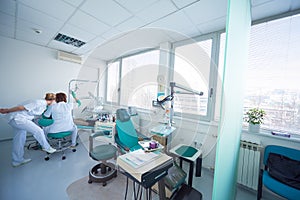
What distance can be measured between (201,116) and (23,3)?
312cm

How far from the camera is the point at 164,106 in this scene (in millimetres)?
1734

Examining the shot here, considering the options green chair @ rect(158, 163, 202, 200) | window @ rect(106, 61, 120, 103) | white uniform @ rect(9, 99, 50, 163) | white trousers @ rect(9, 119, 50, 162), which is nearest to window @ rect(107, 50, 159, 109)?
window @ rect(106, 61, 120, 103)

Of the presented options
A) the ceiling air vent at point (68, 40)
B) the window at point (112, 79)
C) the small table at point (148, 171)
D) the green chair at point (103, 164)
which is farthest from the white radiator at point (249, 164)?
the ceiling air vent at point (68, 40)

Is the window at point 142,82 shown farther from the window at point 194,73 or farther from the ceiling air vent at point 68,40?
the ceiling air vent at point 68,40

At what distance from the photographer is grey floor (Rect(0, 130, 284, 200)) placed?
56.2 inches

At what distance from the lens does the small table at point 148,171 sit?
0.75m

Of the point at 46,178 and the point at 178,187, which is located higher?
the point at 178,187

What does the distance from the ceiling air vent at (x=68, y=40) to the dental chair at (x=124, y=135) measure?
7.07 ft

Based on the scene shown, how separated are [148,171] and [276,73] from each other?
2.03m

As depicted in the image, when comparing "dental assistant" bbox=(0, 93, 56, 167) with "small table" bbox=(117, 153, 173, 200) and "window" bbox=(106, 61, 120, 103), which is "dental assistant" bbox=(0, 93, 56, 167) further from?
"small table" bbox=(117, 153, 173, 200)

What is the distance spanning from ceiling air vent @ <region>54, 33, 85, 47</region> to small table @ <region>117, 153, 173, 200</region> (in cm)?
287

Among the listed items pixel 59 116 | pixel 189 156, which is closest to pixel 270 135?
pixel 189 156

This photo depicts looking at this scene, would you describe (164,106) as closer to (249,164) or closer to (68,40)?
(249,164)

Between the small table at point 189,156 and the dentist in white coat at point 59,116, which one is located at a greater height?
the dentist in white coat at point 59,116
